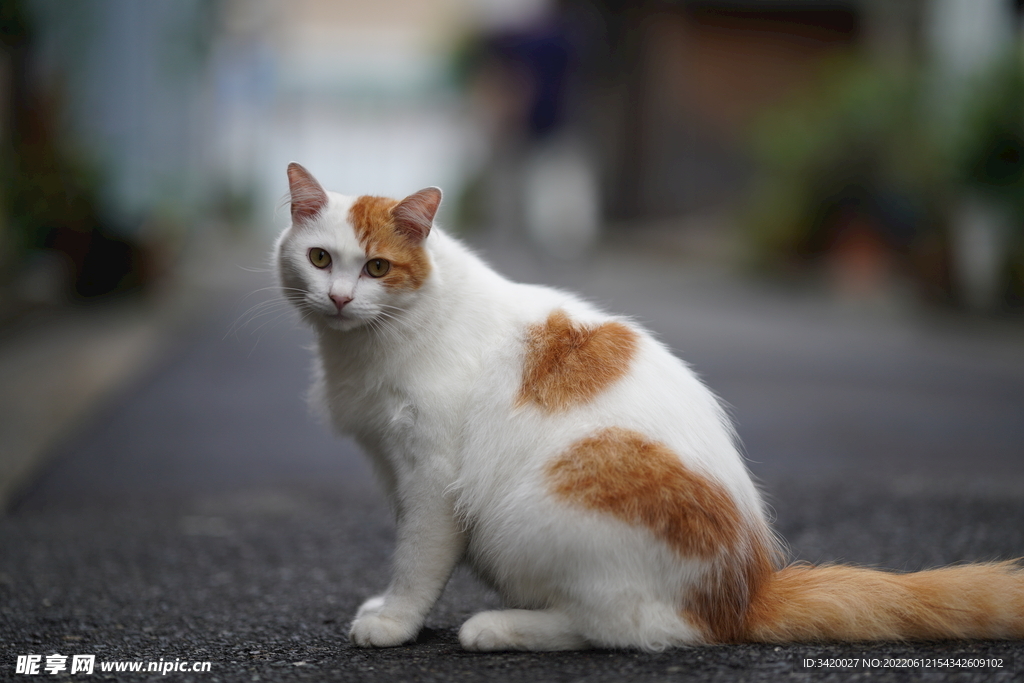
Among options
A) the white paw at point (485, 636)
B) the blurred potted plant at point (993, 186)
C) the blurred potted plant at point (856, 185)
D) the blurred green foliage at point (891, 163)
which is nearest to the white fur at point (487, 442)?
the white paw at point (485, 636)

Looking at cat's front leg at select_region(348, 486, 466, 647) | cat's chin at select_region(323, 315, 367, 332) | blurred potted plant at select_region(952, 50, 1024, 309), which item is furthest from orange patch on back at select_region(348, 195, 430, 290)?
blurred potted plant at select_region(952, 50, 1024, 309)

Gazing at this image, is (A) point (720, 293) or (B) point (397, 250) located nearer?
(B) point (397, 250)

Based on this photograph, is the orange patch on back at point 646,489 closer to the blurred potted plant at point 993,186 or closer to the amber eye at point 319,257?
the amber eye at point 319,257

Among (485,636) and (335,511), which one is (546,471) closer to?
(485,636)

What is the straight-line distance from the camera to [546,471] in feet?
7.15

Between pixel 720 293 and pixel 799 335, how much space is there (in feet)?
8.93

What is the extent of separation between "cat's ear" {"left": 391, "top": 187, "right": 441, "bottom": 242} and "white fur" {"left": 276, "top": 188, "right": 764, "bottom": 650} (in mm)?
86

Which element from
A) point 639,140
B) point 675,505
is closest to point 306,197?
point 675,505

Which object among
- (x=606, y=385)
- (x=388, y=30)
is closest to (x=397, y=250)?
(x=606, y=385)

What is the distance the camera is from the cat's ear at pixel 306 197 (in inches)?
96.1

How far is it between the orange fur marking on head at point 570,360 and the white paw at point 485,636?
475 millimetres

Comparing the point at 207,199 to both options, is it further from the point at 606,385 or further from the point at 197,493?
the point at 606,385

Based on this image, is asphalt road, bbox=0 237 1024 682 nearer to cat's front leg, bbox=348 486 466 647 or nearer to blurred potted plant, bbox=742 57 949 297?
cat's front leg, bbox=348 486 466 647

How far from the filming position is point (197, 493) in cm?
427
